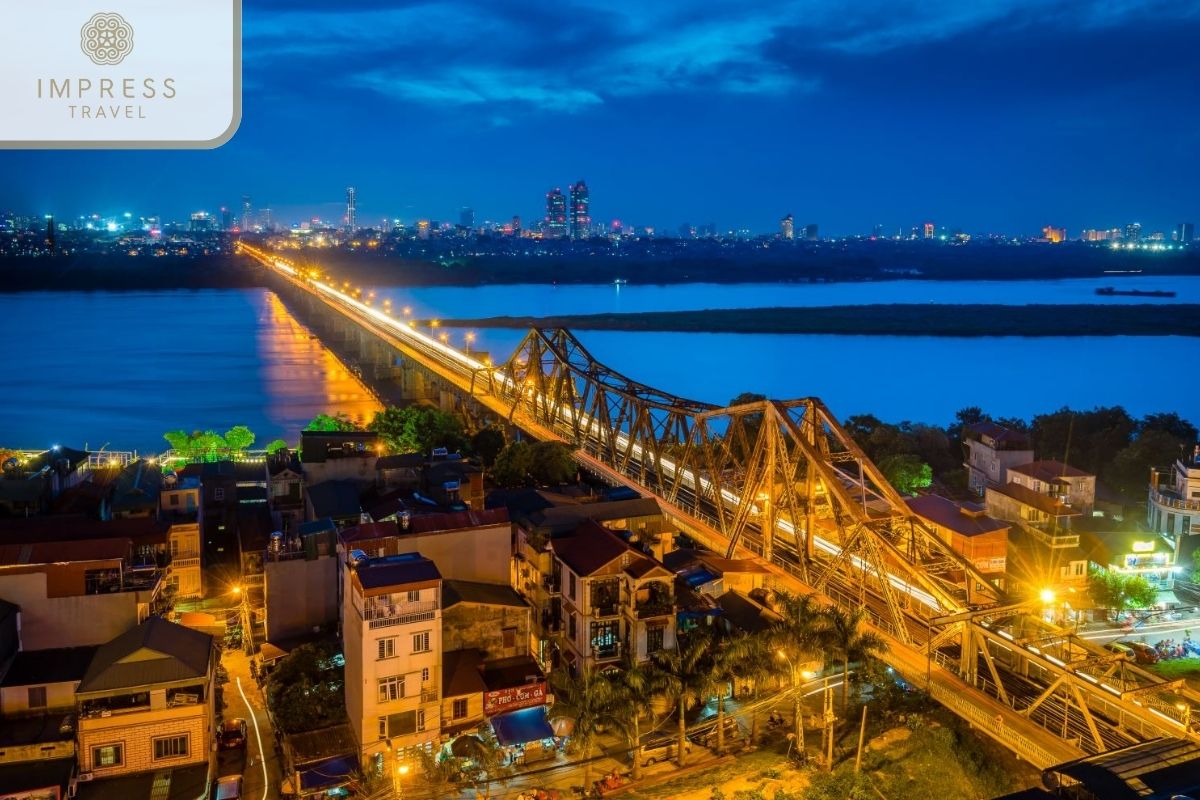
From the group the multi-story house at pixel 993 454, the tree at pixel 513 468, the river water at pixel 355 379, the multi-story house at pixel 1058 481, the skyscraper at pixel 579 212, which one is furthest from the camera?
the skyscraper at pixel 579 212

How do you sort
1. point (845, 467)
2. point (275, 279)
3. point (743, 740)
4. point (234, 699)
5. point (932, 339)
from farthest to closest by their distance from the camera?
point (275, 279), point (932, 339), point (845, 467), point (234, 699), point (743, 740)

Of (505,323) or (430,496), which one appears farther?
(505,323)

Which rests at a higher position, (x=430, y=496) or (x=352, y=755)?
(x=430, y=496)

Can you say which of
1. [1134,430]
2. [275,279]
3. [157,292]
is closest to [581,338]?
[275,279]

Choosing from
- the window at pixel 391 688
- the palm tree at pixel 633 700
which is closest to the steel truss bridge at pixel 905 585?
the palm tree at pixel 633 700

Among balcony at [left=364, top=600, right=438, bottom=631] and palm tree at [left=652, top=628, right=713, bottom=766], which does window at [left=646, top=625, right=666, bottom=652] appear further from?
balcony at [left=364, top=600, right=438, bottom=631]

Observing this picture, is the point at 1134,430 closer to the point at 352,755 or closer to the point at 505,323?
the point at 352,755

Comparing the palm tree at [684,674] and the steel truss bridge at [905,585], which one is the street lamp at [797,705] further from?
the steel truss bridge at [905,585]

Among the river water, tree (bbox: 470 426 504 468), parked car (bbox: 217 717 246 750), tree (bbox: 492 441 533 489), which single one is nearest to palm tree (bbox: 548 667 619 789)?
parked car (bbox: 217 717 246 750)
